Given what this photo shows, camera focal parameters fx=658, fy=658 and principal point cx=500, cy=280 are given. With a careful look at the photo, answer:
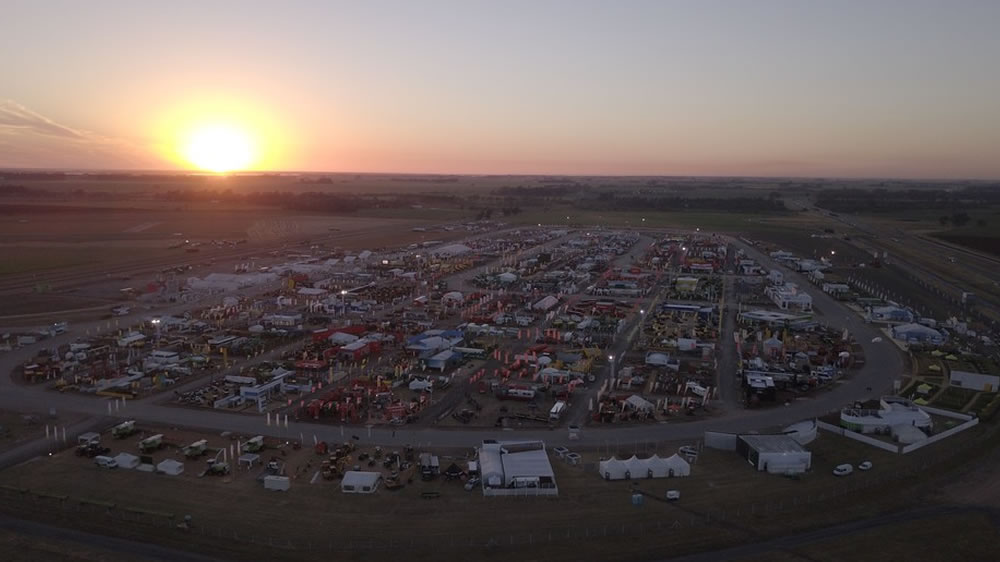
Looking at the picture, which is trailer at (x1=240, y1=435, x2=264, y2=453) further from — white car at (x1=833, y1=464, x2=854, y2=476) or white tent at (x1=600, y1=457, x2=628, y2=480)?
white car at (x1=833, y1=464, x2=854, y2=476)

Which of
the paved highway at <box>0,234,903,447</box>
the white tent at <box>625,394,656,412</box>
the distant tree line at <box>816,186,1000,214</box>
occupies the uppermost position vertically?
the distant tree line at <box>816,186,1000,214</box>

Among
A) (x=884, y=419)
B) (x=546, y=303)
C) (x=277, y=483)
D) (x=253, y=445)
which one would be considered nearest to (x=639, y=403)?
(x=884, y=419)

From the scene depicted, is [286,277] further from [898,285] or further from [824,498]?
[898,285]

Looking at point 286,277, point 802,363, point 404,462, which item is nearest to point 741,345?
point 802,363

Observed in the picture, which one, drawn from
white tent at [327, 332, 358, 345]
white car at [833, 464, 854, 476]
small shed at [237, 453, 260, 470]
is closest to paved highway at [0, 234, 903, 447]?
small shed at [237, 453, 260, 470]

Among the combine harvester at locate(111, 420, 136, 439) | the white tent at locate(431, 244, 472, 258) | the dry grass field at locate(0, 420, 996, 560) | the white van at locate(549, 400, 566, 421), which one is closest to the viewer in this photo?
the dry grass field at locate(0, 420, 996, 560)

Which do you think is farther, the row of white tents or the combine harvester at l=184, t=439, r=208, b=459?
the combine harvester at l=184, t=439, r=208, b=459

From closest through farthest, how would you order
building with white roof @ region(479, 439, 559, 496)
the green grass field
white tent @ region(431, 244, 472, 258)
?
building with white roof @ region(479, 439, 559, 496), white tent @ region(431, 244, 472, 258), the green grass field

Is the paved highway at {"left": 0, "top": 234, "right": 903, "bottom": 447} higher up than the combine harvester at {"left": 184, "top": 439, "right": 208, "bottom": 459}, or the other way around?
the combine harvester at {"left": 184, "top": 439, "right": 208, "bottom": 459}
